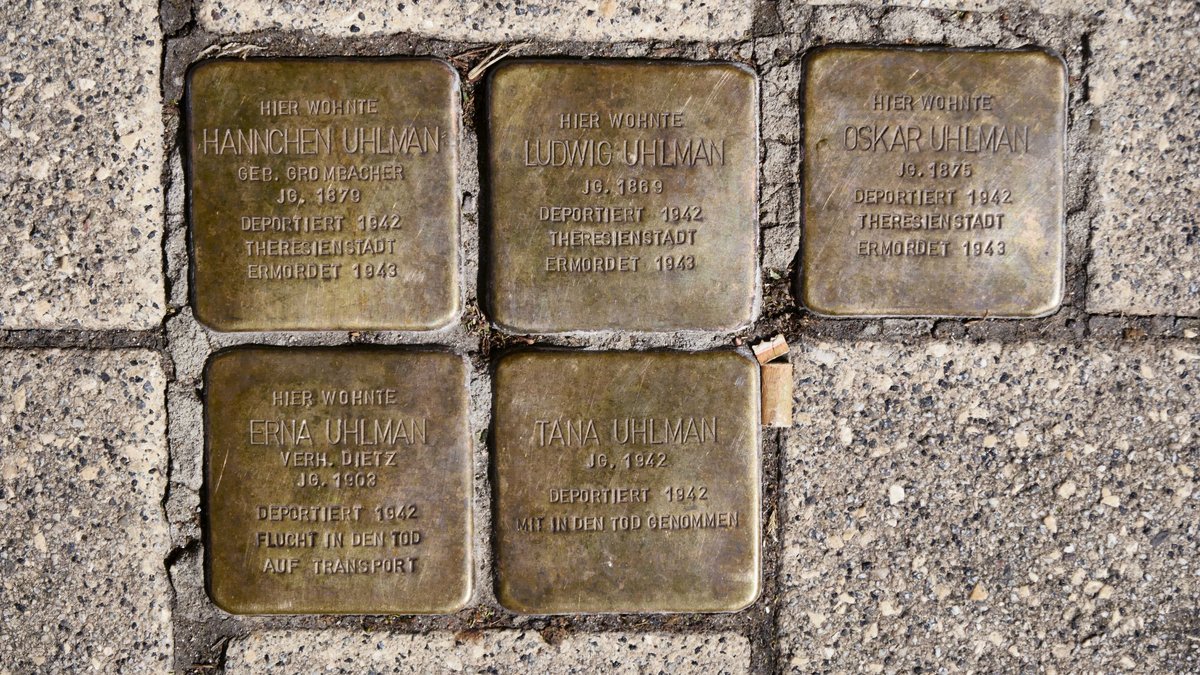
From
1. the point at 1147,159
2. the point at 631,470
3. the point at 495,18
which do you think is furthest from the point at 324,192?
the point at 1147,159

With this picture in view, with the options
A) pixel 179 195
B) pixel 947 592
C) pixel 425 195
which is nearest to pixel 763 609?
pixel 947 592

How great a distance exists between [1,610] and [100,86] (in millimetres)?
854

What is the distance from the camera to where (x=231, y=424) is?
1.34m

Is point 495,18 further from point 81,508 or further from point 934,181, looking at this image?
point 81,508

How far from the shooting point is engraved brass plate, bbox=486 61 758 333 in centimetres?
132

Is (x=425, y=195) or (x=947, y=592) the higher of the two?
(x=425, y=195)

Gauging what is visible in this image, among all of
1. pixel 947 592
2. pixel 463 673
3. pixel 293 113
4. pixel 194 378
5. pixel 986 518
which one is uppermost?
pixel 293 113

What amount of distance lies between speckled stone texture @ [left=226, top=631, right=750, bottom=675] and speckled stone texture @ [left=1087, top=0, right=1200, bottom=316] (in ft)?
2.80

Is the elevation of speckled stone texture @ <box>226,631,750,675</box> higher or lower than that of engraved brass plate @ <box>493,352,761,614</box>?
lower

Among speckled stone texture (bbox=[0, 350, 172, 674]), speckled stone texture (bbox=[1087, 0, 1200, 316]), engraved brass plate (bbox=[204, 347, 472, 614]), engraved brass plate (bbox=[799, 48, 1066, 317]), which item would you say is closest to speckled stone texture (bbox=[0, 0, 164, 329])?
speckled stone texture (bbox=[0, 350, 172, 674])

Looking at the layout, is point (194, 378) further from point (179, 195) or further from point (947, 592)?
point (947, 592)

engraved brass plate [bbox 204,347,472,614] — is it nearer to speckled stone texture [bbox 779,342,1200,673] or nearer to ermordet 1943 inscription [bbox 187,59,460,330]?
ermordet 1943 inscription [bbox 187,59,460,330]

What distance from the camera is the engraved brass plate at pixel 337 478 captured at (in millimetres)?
1344

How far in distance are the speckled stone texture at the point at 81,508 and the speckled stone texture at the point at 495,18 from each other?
0.57 m
